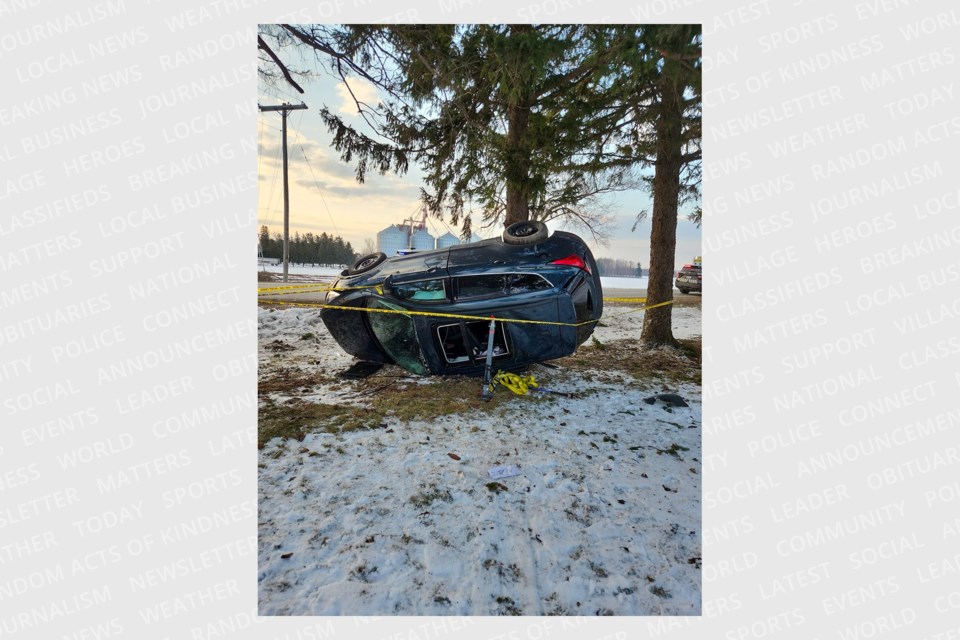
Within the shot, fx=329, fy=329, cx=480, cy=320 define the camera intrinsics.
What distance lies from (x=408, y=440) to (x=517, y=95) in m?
2.78

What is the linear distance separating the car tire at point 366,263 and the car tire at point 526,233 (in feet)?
3.88

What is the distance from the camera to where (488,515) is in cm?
153

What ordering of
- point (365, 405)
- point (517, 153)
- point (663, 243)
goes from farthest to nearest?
point (663, 243) < point (517, 153) < point (365, 405)

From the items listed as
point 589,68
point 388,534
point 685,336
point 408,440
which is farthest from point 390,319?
point 685,336

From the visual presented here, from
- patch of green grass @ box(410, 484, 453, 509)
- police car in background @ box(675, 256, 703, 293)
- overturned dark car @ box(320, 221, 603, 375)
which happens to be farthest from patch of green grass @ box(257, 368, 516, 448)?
police car in background @ box(675, 256, 703, 293)

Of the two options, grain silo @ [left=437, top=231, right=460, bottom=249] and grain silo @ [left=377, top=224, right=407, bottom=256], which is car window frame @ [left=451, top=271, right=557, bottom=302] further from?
grain silo @ [left=377, top=224, right=407, bottom=256]

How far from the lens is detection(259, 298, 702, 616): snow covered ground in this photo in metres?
1.19

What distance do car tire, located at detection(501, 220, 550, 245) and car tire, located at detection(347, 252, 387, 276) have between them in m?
1.18

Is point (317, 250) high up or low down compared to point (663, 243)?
down

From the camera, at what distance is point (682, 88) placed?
2.34 metres

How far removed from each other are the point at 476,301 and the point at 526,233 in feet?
2.63

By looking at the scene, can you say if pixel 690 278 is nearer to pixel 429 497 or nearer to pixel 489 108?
pixel 489 108

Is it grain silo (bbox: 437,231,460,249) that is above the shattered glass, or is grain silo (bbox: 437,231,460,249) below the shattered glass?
above

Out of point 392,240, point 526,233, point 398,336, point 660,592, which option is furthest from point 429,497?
point 392,240
